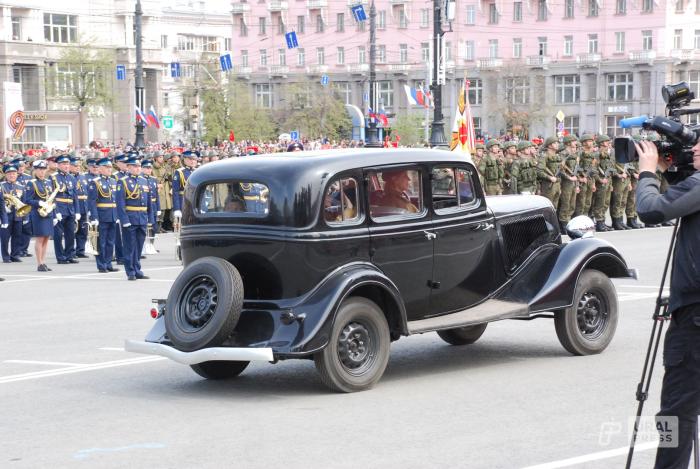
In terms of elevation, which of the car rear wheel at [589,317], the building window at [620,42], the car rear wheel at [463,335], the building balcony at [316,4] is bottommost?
the car rear wheel at [463,335]

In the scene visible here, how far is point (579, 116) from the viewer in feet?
314

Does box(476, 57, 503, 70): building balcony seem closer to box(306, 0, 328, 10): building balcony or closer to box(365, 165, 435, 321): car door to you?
box(306, 0, 328, 10): building balcony

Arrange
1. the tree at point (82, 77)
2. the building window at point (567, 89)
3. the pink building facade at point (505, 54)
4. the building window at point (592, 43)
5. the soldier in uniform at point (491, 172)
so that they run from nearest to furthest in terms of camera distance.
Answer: the soldier in uniform at point (491, 172), the tree at point (82, 77), the pink building facade at point (505, 54), the building window at point (592, 43), the building window at point (567, 89)

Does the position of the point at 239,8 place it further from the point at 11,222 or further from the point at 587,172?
the point at 11,222

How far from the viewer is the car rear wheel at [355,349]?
9.00m

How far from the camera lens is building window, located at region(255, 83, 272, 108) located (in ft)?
362

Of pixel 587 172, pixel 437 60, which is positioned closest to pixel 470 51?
pixel 437 60

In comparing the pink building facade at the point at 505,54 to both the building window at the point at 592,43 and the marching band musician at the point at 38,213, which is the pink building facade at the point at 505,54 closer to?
the building window at the point at 592,43

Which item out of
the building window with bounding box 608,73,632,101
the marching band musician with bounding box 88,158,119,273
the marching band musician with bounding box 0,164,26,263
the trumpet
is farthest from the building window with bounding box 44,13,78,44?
the marching band musician with bounding box 88,158,119,273

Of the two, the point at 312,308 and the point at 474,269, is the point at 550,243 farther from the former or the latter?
the point at 312,308

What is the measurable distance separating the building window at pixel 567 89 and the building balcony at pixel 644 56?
18.6 ft

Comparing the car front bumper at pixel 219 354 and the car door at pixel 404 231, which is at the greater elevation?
the car door at pixel 404 231

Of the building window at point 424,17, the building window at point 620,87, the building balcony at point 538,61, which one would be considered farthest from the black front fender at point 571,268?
the building window at point 424,17

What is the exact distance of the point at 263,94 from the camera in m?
111
